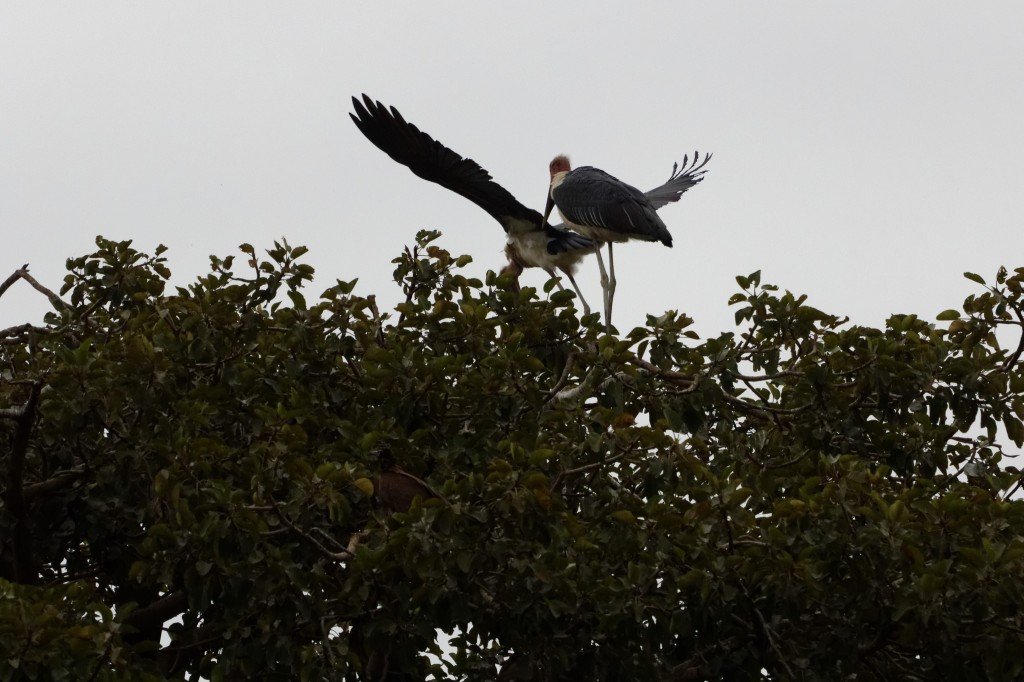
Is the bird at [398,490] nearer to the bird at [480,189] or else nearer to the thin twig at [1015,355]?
the thin twig at [1015,355]

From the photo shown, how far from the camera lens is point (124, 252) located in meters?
6.86

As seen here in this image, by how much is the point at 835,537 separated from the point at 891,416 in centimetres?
141

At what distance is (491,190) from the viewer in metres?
10.4

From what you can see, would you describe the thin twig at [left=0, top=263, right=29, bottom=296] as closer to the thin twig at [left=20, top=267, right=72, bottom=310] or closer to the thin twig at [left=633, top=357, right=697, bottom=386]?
the thin twig at [left=20, top=267, right=72, bottom=310]

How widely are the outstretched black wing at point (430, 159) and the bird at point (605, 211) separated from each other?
367 mm

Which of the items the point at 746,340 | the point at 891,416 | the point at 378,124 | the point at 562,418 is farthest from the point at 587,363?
the point at 378,124

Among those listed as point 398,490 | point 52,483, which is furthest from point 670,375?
point 52,483

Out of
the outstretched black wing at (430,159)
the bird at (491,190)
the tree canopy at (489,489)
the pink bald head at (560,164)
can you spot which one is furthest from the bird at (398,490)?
the pink bald head at (560,164)

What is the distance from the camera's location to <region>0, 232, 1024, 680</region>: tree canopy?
15.8 ft

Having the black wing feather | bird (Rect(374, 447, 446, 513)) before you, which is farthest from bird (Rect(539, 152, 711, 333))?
bird (Rect(374, 447, 446, 513))

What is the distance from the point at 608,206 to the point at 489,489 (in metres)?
5.63

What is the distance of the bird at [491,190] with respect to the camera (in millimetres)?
9516

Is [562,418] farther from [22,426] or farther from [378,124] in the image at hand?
[378,124]

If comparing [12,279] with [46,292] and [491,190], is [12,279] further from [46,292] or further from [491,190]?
[491,190]
